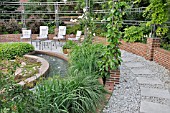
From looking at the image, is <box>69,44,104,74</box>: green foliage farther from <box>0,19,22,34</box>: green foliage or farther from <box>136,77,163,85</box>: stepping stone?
<box>0,19,22,34</box>: green foliage

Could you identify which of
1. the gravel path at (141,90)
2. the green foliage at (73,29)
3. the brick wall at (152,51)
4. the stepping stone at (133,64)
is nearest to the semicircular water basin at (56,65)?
the gravel path at (141,90)

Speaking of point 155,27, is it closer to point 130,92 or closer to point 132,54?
point 132,54

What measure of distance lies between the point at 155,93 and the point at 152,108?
691 mm

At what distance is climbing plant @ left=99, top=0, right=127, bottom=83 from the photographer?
402 cm

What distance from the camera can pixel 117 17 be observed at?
403 centimetres

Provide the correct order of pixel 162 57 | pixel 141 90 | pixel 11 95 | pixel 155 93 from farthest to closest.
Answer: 1. pixel 162 57
2. pixel 141 90
3. pixel 155 93
4. pixel 11 95

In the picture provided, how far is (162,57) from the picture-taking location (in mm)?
5953

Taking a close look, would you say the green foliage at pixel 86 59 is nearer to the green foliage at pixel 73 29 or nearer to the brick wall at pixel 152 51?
the brick wall at pixel 152 51

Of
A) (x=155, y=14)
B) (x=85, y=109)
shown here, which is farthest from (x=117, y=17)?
(x=155, y=14)

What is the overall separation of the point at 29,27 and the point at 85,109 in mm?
9224

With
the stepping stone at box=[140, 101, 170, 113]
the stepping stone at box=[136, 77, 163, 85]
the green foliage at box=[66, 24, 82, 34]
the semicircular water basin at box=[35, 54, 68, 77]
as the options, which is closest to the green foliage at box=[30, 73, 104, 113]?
the stepping stone at box=[140, 101, 170, 113]

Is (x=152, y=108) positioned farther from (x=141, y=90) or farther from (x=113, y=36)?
(x=113, y=36)

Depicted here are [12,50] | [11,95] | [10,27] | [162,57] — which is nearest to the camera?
[11,95]

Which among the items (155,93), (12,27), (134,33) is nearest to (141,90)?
(155,93)
